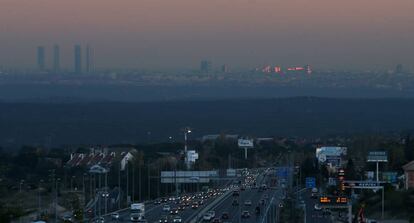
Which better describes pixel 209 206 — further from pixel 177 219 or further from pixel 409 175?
pixel 177 219

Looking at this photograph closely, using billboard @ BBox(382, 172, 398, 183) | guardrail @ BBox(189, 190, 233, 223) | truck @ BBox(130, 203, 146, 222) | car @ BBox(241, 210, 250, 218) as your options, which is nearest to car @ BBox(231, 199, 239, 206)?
guardrail @ BBox(189, 190, 233, 223)

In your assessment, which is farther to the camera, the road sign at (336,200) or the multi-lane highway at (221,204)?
the multi-lane highway at (221,204)

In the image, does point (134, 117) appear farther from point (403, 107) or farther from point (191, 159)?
point (191, 159)

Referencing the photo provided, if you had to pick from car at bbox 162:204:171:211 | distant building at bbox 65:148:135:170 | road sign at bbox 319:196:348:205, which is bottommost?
car at bbox 162:204:171:211

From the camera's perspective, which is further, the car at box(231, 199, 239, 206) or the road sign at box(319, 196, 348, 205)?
the car at box(231, 199, 239, 206)

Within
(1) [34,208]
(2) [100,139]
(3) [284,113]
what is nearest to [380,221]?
(1) [34,208]

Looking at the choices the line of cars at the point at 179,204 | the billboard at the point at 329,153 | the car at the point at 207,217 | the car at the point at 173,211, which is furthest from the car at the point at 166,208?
the billboard at the point at 329,153

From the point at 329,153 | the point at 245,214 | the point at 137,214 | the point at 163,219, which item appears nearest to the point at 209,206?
the point at 245,214

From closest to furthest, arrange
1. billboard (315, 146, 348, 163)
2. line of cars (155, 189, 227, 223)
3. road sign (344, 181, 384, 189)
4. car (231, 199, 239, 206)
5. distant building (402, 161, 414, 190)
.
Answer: road sign (344, 181, 384, 189), line of cars (155, 189, 227, 223), distant building (402, 161, 414, 190), car (231, 199, 239, 206), billboard (315, 146, 348, 163)

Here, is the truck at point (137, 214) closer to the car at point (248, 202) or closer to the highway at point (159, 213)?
the highway at point (159, 213)

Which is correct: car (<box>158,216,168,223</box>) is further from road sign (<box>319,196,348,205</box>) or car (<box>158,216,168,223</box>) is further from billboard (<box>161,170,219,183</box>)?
billboard (<box>161,170,219,183</box>)

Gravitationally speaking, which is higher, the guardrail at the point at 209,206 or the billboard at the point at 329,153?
the billboard at the point at 329,153
